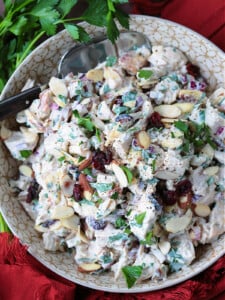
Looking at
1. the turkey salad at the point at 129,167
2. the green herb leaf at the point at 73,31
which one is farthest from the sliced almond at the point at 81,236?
→ the green herb leaf at the point at 73,31

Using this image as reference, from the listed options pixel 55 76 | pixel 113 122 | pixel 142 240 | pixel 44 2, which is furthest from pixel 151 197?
pixel 44 2

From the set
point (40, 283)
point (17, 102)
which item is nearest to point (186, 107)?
point (17, 102)

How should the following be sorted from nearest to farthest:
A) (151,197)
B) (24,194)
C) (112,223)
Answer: (151,197)
(112,223)
(24,194)

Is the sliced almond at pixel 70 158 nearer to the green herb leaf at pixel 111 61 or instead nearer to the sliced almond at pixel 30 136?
the sliced almond at pixel 30 136

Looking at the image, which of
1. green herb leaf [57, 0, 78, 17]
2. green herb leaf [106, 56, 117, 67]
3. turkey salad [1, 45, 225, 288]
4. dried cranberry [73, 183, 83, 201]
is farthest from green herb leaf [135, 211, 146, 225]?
green herb leaf [57, 0, 78, 17]

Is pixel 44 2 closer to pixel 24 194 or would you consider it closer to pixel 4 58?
pixel 4 58

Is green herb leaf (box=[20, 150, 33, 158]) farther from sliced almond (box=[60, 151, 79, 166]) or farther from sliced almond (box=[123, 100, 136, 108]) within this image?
sliced almond (box=[123, 100, 136, 108])
